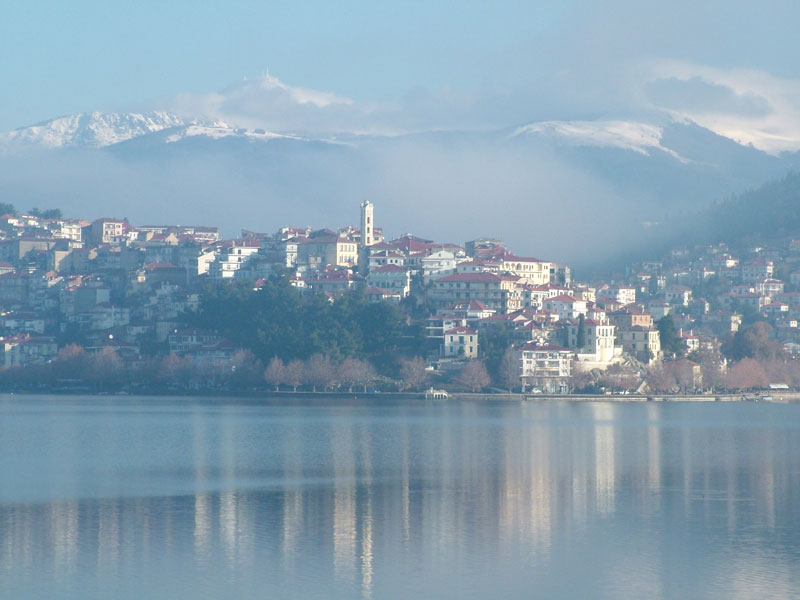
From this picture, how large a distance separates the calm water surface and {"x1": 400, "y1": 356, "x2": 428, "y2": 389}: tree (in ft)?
92.7

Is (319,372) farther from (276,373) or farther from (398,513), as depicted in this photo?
(398,513)

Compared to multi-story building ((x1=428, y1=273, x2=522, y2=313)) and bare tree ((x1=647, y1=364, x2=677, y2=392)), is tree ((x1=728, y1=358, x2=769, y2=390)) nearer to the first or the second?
bare tree ((x1=647, y1=364, x2=677, y2=392))

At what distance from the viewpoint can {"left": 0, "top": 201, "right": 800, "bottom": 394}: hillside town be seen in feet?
276

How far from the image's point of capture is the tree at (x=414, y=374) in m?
82.8

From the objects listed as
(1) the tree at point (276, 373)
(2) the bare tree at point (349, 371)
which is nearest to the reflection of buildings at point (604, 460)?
(2) the bare tree at point (349, 371)

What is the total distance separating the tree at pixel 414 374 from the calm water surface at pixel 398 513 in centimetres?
2825

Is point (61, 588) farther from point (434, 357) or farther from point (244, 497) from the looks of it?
point (434, 357)

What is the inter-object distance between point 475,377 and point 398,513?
53.1 m

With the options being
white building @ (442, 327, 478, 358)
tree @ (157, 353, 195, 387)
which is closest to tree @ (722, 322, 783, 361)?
white building @ (442, 327, 478, 358)

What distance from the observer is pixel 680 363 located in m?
86.6

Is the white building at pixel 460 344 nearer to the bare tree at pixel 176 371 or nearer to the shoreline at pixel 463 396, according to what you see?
the shoreline at pixel 463 396

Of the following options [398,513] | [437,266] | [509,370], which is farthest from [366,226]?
[398,513]

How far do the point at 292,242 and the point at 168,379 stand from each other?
2003cm

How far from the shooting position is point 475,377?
82062 millimetres
